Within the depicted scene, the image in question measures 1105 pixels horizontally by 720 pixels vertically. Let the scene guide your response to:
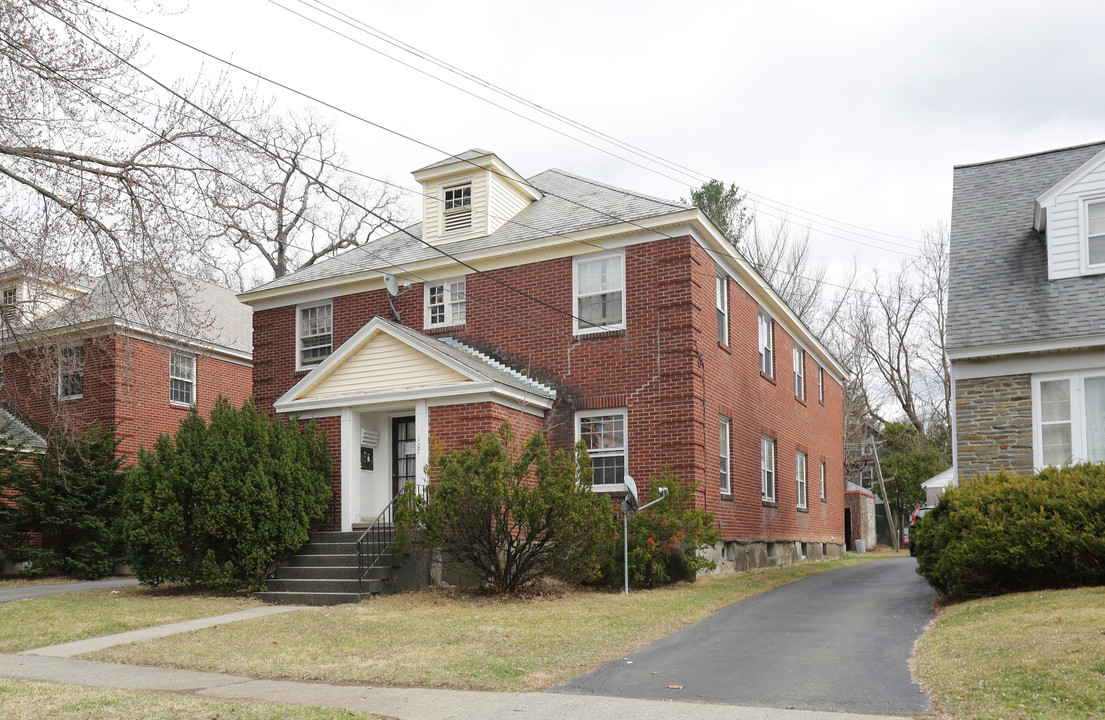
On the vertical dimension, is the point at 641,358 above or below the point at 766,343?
below

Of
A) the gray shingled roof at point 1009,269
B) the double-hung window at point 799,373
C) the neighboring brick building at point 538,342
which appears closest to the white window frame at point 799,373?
the double-hung window at point 799,373

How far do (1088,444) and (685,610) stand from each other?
684 centimetres

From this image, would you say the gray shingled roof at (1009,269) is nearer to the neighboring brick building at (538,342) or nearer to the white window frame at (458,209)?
the neighboring brick building at (538,342)

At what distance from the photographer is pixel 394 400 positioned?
16703 mm

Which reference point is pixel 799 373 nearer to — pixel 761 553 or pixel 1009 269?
pixel 761 553

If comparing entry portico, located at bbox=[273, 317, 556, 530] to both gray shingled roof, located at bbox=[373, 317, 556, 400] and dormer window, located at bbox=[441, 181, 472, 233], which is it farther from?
dormer window, located at bbox=[441, 181, 472, 233]

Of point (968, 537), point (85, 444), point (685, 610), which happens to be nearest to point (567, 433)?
point (685, 610)

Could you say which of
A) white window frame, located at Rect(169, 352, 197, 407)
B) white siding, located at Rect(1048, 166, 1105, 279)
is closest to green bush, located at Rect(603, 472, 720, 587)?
white siding, located at Rect(1048, 166, 1105, 279)

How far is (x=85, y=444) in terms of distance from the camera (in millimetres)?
20219

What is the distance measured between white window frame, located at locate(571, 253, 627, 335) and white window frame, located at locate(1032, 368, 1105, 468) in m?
7.05

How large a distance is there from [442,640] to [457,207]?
11.9m

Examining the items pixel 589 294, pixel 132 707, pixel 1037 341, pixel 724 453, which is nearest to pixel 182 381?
pixel 589 294

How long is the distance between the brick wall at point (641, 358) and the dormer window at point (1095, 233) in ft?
21.1

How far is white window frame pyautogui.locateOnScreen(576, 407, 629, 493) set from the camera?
56.7 ft
